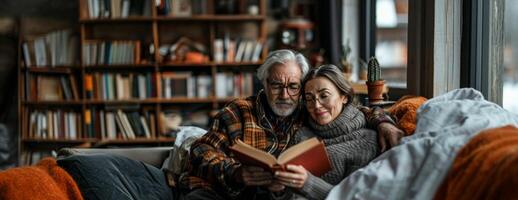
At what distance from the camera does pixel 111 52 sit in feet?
18.6

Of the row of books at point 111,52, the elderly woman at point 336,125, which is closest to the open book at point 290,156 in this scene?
the elderly woman at point 336,125

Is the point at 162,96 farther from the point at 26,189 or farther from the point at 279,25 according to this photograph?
the point at 26,189

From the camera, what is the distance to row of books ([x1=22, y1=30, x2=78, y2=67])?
571cm

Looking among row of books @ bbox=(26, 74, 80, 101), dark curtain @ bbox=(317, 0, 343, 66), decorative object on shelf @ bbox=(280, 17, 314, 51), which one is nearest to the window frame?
dark curtain @ bbox=(317, 0, 343, 66)

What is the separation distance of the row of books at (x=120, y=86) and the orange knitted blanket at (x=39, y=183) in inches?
124

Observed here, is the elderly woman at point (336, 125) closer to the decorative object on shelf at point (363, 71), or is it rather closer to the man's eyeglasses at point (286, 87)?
the man's eyeglasses at point (286, 87)

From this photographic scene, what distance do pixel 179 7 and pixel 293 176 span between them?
3.67m

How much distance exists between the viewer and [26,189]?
2301 millimetres

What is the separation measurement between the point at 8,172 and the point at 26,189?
0.43 ft

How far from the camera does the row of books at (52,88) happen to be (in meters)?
5.75

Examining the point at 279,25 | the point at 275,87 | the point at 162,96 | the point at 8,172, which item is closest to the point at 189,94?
the point at 162,96

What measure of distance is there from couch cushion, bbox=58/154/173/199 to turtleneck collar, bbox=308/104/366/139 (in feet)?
2.48

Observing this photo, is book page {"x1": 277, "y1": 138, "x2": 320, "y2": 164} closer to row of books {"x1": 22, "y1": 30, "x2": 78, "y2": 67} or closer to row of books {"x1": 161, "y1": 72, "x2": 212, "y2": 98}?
row of books {"x1": 161, "y1": 72, "x2": 212, "y2": 98}

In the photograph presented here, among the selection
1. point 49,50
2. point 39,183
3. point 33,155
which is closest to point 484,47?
point 39,183
